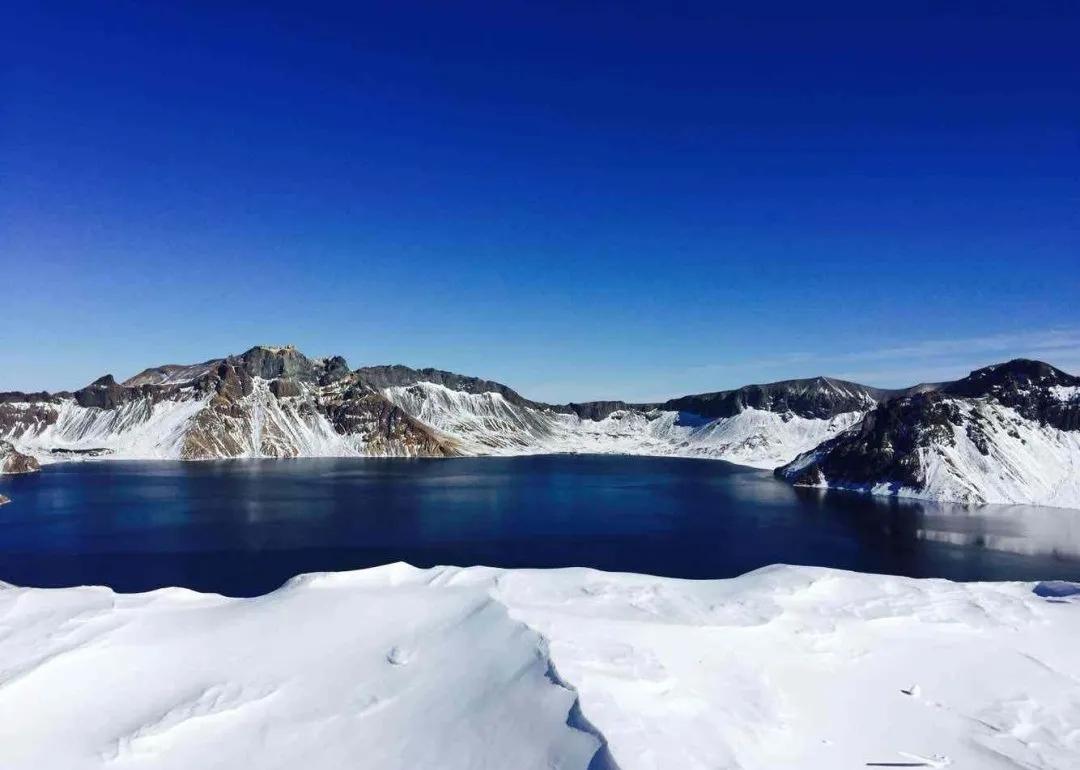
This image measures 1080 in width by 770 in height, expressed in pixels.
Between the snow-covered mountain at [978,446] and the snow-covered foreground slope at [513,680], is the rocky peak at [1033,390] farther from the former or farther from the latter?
the snow-covered foreground slope at [513,680]

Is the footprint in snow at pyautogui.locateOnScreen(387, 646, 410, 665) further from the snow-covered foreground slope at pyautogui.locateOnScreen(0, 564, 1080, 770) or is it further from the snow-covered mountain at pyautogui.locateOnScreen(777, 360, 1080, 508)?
the snow-covered mountain at pyautogui.locateOnScreen(777, 360, 1080, 508)

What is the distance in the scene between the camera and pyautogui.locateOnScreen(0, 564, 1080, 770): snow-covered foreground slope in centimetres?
2178

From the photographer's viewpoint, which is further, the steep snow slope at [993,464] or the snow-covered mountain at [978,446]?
the snow-covered mountain at [978,446]

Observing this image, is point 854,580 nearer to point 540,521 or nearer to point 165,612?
point 165,612

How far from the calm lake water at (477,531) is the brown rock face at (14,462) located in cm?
2538

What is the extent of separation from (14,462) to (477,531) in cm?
15906

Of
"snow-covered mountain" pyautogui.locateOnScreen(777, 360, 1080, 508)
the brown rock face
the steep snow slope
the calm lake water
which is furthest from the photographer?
the brown rock face

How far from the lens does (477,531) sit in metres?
89.5

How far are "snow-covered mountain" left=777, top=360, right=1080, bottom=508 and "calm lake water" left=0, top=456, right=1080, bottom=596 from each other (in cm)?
1086

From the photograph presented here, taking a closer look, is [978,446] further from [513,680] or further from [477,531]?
[513,680]

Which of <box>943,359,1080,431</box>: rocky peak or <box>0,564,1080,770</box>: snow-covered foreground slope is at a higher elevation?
<box>943,359,1080,431</box>: rocky peak

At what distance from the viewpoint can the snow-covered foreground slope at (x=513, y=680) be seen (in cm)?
2178

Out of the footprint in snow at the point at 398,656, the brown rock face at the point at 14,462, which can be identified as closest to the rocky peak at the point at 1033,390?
the footprint in snow at the point at 398,656

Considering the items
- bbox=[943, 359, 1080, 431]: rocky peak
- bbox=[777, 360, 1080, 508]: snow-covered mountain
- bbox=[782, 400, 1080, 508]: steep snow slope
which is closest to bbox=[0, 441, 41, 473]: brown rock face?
bbox=[777, 360, 1080, 508]: snow-covered mountain
